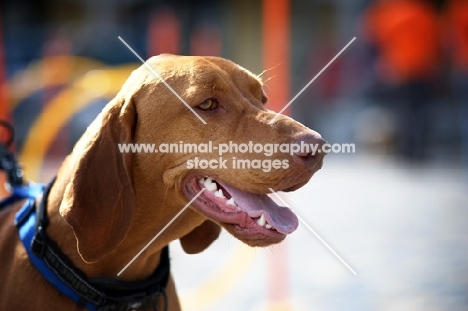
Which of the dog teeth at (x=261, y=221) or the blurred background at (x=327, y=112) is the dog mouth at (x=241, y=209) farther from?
the blurred background at (x=327, y=112)

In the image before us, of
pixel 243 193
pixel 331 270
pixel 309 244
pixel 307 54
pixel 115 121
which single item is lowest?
pixel 307 54

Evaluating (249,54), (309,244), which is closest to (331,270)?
(309,244)

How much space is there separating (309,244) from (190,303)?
2729 millimetres

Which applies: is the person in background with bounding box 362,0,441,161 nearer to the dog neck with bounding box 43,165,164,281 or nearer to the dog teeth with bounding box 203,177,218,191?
the dog teeth with bounding box 203,177,218,191

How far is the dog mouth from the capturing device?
3.38 meters

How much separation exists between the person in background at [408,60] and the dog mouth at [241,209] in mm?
10356

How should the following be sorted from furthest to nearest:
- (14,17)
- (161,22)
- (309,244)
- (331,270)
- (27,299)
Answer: (14,17) < (161,22) < (309,244) < (331,270) < (27,299)

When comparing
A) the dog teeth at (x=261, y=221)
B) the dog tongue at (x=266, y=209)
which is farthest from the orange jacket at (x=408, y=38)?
the dog teeth at (x=261, y=221)

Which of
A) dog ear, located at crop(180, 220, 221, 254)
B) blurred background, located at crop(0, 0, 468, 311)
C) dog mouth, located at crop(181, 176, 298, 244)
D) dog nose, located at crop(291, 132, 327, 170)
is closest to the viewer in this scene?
dog nose, located at crop(291, 132, 327, 170)

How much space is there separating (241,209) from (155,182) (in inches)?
16.0

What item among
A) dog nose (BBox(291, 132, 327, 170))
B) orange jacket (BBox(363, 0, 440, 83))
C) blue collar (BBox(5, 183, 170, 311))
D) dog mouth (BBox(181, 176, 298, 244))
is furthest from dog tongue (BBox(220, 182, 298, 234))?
orange jacket (BBox(363, 0, 440, 83))

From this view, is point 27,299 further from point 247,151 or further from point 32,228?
point 247,151

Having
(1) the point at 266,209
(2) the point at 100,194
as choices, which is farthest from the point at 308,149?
(2) the point at 100,194

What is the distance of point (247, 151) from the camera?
344 centimetres
